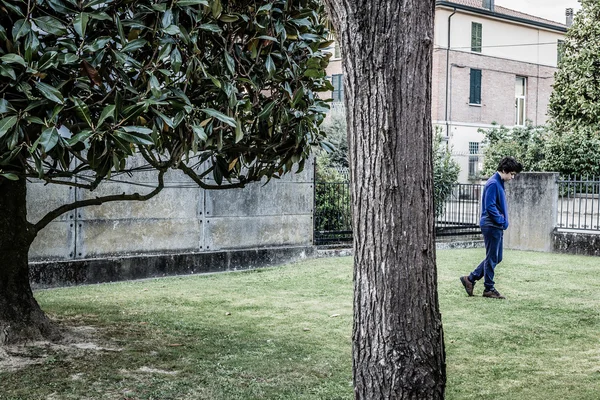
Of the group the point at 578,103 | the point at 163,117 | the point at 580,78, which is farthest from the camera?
the point at 580,78

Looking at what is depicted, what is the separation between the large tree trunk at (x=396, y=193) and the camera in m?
3.75

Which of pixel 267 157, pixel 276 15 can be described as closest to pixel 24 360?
pixel 267 157

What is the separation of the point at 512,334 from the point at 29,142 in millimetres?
5362

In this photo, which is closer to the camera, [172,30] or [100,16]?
[100,16]

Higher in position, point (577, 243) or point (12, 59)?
point (12, 59)

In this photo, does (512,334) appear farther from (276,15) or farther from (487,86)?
(487,86)

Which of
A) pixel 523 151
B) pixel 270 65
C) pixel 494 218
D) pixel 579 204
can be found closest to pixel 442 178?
pixel 579 204

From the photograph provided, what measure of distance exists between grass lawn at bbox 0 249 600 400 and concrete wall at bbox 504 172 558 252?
15.7 ft

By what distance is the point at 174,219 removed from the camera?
479 inches

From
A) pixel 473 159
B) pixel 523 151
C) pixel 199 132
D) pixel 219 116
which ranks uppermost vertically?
pixel 473 159

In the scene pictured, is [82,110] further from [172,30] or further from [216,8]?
[216,8]

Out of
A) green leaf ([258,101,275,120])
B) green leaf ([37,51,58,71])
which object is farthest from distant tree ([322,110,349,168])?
green leaf ([37,51,58,71])

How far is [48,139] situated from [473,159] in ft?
122

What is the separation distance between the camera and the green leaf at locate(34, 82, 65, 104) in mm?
4680
